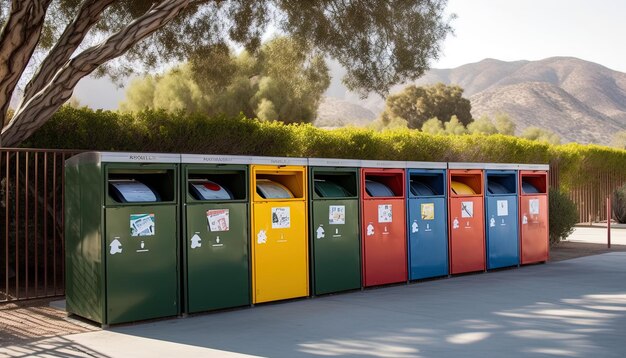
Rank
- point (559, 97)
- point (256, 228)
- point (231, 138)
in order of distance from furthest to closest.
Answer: point (559, 97), point (231, 138), point (256, 228)

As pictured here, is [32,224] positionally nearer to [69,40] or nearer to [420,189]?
[69,40]

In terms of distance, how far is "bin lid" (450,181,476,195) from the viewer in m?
10.6

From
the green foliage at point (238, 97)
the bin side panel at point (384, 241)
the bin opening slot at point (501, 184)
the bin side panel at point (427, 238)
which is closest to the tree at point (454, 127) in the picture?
the green foliage at point (238, 97)

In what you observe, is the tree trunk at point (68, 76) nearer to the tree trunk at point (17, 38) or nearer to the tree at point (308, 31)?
the tree trunk at point (17, 38)

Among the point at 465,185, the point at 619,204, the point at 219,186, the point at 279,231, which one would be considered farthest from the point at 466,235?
the point at 619,204

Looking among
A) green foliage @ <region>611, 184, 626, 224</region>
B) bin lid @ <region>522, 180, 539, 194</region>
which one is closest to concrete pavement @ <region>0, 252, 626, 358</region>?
bin lid @ <region>522, 180, 539, 194</region>

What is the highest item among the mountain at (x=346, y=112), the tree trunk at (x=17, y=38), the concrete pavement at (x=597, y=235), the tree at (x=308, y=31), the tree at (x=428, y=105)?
the mountain at (x=346, y=112)

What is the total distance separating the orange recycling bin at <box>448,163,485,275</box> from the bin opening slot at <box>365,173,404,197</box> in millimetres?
951

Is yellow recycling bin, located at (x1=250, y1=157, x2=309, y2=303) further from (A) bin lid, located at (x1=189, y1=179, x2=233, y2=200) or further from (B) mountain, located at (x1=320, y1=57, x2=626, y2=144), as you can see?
(B) mountain, located at (x1=320, y1=57, x2=626, y2=144)

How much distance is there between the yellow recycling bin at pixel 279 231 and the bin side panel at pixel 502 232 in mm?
3608

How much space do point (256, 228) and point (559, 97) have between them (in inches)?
3634

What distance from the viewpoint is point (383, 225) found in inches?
369

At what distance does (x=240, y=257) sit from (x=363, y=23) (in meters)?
6.71

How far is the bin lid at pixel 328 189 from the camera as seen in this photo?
8922 mm
